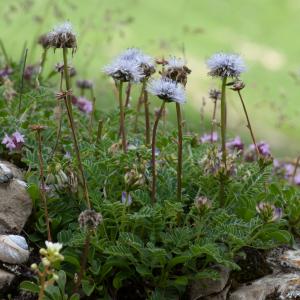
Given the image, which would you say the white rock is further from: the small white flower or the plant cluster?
the small white flower

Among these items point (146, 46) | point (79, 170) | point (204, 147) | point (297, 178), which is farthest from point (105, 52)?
point (79, 170)

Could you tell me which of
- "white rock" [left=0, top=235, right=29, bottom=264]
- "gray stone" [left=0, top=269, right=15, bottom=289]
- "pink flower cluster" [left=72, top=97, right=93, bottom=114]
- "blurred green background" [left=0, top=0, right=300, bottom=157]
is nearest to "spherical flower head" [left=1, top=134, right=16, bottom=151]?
"white rock" [left=0, top=235, right=29, bottom=264]

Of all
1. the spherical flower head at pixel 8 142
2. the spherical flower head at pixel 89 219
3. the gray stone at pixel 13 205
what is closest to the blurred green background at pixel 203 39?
the spherical flower head at pixel 8 142

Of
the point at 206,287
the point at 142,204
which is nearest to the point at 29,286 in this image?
the point at 142,204

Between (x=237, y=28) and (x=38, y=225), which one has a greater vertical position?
(x=237, y=28)

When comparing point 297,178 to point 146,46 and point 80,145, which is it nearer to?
point 80,145

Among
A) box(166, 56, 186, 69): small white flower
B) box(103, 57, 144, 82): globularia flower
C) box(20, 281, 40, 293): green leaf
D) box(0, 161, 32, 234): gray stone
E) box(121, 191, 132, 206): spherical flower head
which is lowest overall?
box(20, 281, 40, 293): green leaf
